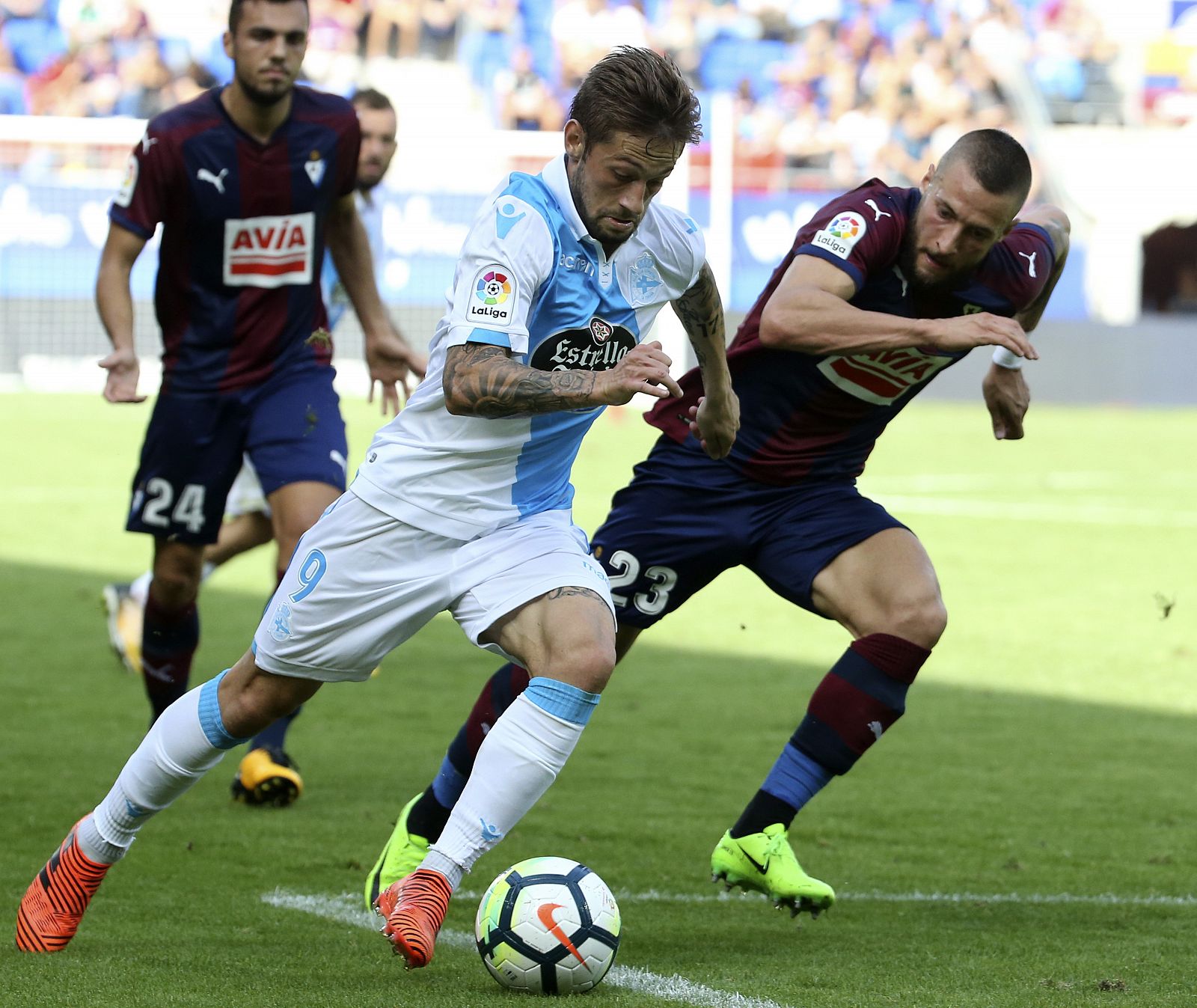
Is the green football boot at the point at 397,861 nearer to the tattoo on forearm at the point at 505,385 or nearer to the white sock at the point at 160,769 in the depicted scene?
the white sock at the point at 160,769

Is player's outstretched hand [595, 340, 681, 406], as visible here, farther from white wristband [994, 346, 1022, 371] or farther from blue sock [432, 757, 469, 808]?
white wristband [994, 346, 1022, 371]

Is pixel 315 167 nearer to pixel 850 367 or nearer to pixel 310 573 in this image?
pixel 850 367

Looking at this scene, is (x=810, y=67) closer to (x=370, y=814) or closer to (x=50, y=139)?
(x=50, y=139)

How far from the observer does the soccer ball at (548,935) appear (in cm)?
358

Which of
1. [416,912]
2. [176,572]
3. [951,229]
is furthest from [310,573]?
[176,572]

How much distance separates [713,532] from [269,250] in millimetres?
1851

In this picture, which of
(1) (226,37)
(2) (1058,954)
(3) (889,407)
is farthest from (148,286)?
(2) (1058,954)

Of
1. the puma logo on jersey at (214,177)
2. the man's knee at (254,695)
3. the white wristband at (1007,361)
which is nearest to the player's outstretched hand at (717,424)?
the white wristband at (1007,361)

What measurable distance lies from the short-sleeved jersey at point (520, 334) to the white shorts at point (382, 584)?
2.0 inches

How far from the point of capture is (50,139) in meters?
17.7

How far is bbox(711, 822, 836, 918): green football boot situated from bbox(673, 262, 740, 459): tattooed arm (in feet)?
3.04

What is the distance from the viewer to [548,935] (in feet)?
11.8

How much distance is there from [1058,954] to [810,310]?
1.60m

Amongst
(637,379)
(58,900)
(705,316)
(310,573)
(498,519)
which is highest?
(637,379)
